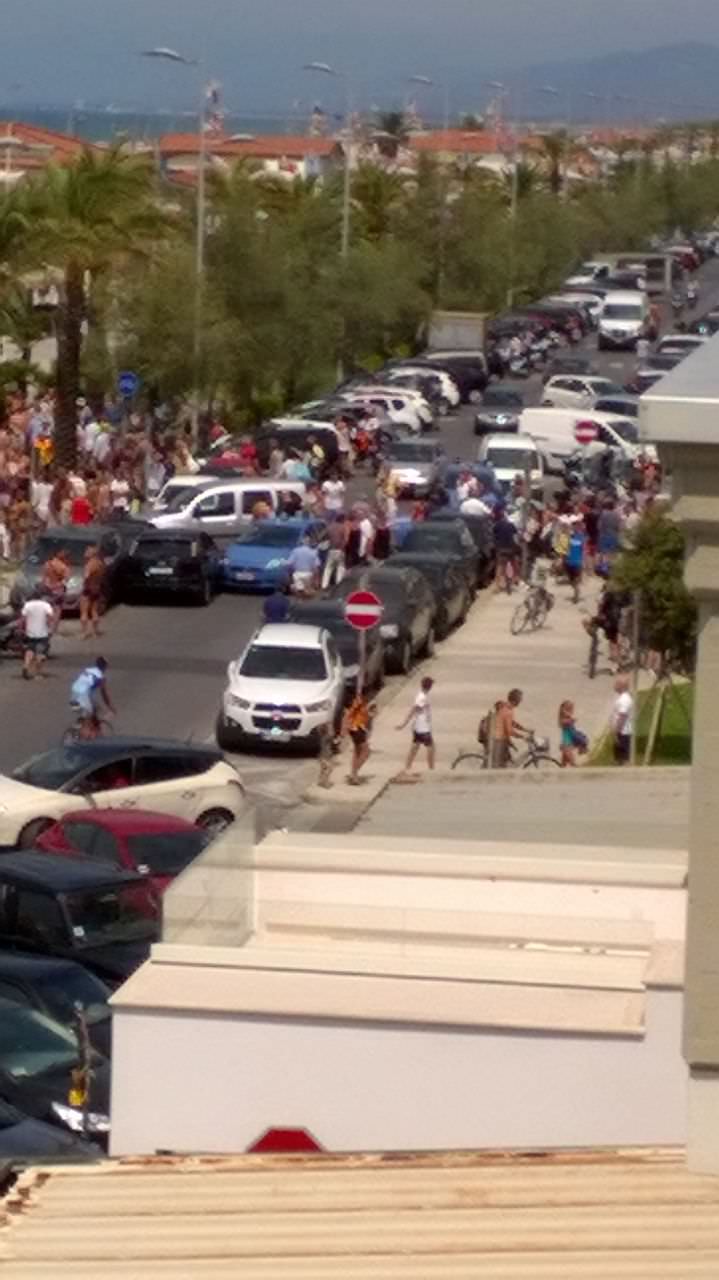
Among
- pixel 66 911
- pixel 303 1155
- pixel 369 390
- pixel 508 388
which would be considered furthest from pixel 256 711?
pixel 508 388

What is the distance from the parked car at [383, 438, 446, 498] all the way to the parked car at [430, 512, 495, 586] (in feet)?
18.1

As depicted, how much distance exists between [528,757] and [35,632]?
22.5 ft

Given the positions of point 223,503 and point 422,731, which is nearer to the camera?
point 422,731

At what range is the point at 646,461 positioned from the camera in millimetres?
47938

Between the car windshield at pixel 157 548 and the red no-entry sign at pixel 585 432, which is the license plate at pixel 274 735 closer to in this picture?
the car windshield at pixel 157 548

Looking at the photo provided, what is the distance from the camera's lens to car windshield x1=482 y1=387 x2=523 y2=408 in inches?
2611

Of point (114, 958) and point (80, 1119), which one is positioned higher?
point (80, 1119)

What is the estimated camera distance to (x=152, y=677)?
34625 mm

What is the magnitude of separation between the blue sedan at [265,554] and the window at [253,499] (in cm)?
257

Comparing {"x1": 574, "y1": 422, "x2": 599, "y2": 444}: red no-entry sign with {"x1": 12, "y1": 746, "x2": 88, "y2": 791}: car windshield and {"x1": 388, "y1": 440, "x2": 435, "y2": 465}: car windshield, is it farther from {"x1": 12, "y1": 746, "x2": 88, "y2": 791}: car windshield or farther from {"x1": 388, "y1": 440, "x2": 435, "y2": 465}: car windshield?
{"x1": 12, "y1": 746, "x2": 88, "y2": 791}: car windshield

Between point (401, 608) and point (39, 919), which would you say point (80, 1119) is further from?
point (401, 608)

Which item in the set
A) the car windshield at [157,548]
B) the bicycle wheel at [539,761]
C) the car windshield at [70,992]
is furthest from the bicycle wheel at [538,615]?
the car windshield at [70,992]

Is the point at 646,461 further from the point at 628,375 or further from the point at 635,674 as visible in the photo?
the point at 628,375

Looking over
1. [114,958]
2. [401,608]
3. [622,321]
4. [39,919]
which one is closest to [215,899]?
[114,958]
